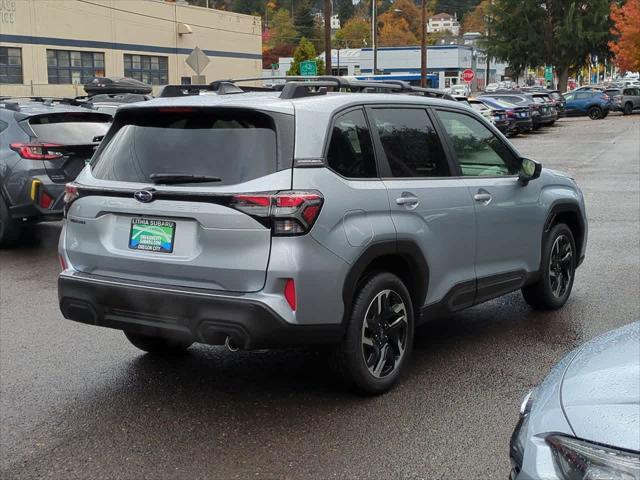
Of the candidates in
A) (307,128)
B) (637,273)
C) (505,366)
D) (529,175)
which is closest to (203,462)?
(307,128)

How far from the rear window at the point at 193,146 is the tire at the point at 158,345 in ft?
4.20

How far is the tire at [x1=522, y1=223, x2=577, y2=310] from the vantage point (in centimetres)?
682

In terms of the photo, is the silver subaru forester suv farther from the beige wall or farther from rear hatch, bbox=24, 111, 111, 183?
the beige wall

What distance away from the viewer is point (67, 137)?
10.3m

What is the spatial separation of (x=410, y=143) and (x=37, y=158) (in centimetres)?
593

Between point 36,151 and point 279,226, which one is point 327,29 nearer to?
point 36,151

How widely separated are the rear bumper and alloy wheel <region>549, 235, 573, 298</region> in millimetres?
2907

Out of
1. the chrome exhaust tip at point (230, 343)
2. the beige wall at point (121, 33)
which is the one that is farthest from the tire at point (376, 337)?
the beige wall at point (121, 33)

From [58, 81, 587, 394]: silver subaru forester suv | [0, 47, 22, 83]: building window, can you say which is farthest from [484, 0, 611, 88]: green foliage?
[58, 81, 587, 394]: silver subaru forester suv

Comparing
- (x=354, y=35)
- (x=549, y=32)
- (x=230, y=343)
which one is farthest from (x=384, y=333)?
(x=354, y=35)

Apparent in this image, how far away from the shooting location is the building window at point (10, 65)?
4259 centimetres

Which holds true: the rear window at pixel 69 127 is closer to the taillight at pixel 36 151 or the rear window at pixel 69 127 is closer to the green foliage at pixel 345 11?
the taillight at pixel 36 151

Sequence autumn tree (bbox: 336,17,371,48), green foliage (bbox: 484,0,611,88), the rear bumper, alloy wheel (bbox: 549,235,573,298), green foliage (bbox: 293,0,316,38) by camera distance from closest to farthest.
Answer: the rear bumper
alloy wheel (bbox: 549,235,573,298)
green foliage (bbox: 484,0,611,88)
green foliage (bbox: 293,0,316,38)
autumn tree (bbox: 336,17,371,48)

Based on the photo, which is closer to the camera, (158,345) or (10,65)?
(158,345)
